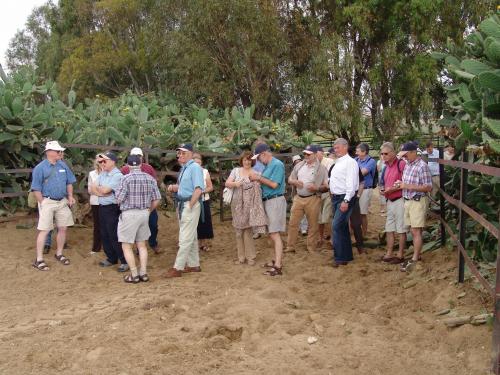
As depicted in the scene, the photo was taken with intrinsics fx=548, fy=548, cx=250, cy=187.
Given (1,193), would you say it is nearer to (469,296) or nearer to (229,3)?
(469,296)

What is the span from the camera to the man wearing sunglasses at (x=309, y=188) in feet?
25.6

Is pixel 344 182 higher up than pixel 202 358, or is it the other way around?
pixel 344 182

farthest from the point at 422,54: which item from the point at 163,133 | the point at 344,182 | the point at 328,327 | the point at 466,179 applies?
the point at 328,327

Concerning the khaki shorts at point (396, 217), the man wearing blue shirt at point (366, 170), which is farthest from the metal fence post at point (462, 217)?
the man wearing blue shirt at point (366, 170)

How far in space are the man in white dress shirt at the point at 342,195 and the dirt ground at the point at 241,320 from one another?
8.6 inches

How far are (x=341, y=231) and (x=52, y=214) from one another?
3792 mm

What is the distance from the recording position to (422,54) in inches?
773

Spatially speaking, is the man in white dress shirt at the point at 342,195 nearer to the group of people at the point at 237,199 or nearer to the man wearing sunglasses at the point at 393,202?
the group of people at the point at 237,199

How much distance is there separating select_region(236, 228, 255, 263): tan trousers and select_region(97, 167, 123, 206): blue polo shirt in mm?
1697

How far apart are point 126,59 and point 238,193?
2116cm

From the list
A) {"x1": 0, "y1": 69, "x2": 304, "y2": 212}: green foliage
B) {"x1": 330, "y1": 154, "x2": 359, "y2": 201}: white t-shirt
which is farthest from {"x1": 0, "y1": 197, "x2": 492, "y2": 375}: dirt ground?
{"x1": 0, "y1": 69, "x2": 304, "y2": 212}: green foliage

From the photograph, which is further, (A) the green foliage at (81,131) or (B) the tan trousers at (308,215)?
(A) the green foliage at (81,131)

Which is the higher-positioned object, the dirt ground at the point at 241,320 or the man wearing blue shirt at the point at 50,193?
the man wearing blue shirt at the point at 50,193

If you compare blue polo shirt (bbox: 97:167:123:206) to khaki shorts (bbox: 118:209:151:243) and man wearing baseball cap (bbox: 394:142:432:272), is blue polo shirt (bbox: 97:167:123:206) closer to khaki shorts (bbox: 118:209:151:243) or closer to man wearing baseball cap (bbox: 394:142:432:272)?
khaki shorts (bbox: 118:209:151:243)
